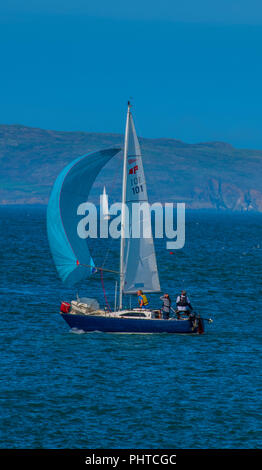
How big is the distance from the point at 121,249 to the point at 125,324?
3.92 meters

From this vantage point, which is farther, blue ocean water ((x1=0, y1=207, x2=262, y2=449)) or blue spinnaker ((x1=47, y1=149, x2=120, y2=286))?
blue spinnaker ((x1=47, y1=149, x2=120, y2=286))

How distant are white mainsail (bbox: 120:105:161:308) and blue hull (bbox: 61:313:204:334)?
1877 millimetres

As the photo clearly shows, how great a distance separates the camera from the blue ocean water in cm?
2780

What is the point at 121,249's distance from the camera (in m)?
42.7

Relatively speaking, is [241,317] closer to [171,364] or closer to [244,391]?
[171,364]

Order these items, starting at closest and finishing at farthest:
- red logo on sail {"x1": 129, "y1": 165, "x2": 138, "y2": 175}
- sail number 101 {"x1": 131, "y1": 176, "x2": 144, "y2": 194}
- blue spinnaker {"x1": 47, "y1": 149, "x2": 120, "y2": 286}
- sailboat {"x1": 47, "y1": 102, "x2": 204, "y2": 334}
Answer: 1. blue spinnaker {"x1": 47, "y1": 149, "x2": 120, "y2": 286}
2. sailboat {"x1": 47, "y1": 102, "x2": 204, "y2": 334}
3. red logo on sail {"x1": 129, "y1": 165, "x2": 138, "y2": 175}
4. sail number 101 {"x1": 131, "y1": 176, "x2": 144, "y2": 194}

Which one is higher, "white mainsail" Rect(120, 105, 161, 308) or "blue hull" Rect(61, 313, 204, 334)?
"white mainsail" Rect(120, 105, 161, 308)

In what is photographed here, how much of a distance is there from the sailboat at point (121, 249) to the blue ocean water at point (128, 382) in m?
0.84

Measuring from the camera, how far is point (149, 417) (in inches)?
1167

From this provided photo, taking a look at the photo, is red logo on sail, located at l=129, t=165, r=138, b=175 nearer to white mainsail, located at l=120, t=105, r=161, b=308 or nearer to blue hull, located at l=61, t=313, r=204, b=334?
white mainsail, located at l=120, t=105, r=161, b=308

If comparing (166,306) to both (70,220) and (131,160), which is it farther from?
(131,160)

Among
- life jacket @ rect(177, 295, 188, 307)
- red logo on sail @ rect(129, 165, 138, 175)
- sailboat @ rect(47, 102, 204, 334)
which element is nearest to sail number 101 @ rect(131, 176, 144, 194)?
sailboat @ rect(47, 102, 204, 334)
